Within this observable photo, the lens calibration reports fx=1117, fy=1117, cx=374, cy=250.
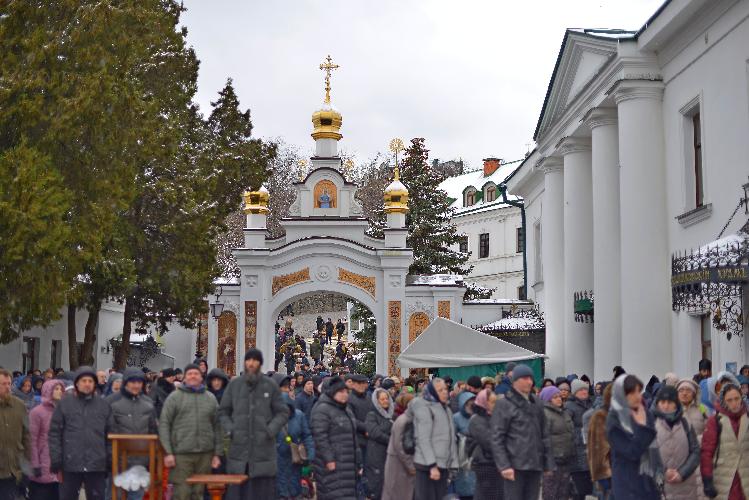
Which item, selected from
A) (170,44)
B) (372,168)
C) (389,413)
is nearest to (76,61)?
(170,44)

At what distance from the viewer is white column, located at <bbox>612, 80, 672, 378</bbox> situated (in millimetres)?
21594

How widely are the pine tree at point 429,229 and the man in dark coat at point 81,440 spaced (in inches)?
1340

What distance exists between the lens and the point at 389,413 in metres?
12.9

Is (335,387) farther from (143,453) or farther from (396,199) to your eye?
(396,199)

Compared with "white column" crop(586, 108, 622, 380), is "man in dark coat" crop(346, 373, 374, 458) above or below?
below

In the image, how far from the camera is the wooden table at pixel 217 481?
33.0 feet

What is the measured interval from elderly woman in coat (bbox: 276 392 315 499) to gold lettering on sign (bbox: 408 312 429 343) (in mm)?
19964

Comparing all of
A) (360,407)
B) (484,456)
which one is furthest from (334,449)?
(360,407)

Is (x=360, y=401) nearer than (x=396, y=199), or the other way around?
(x=360, y=401)

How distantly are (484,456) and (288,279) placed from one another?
2277 cm

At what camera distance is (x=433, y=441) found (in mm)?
11102

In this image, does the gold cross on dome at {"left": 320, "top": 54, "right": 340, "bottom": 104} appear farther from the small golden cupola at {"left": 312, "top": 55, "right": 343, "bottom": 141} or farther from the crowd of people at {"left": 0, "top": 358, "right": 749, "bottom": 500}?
the crowd of people at {"left": 0, "top": 358, "right": 749, "bottom": 500}

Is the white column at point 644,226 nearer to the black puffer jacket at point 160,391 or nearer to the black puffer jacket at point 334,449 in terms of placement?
the black puffer jacket at point 160,391

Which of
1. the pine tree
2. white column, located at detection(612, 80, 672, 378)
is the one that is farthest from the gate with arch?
white column, located at detection(612, 80, 672, 378)
